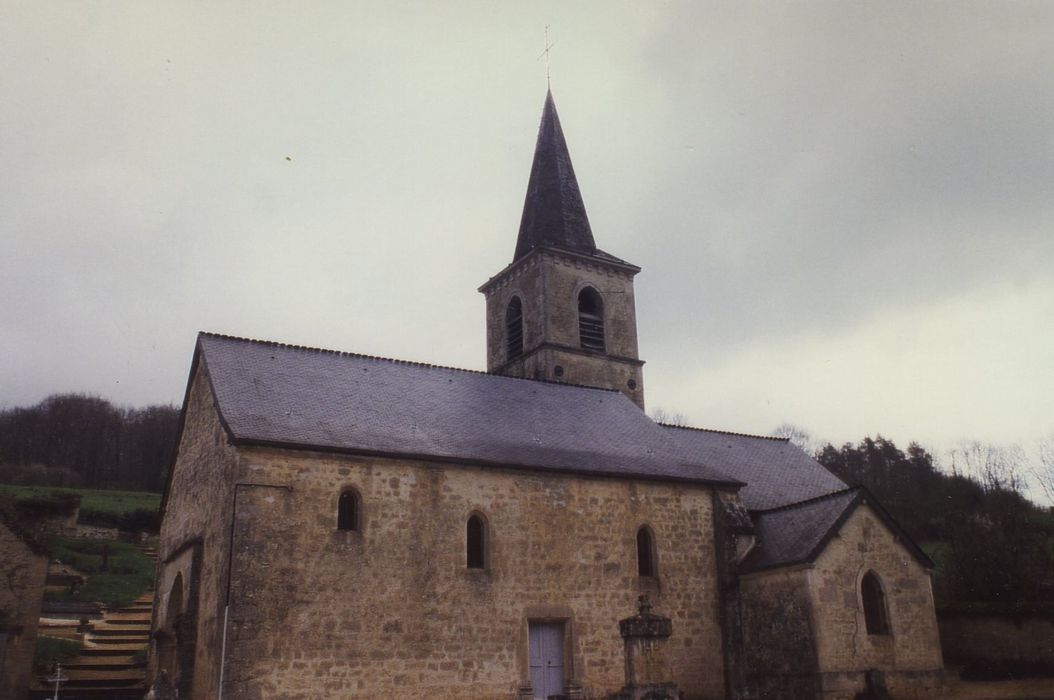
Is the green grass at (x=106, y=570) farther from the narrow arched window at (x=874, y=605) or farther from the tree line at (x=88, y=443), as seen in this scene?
the tree line at (x=88, y=443)

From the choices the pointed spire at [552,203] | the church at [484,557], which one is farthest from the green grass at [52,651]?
the pointed spire at [552,203]

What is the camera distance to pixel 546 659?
18812 mm

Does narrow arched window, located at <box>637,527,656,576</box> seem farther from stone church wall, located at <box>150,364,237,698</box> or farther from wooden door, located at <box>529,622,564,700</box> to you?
stone church wall, located at <box>150,364,237,698</box>

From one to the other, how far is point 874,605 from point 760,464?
6830 mm

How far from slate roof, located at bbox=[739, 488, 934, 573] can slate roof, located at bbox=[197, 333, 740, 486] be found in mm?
1733

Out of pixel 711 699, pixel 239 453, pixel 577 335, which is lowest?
pixel 711 699

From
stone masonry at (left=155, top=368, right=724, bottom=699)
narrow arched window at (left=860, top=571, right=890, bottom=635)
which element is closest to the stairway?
stone masonry at (left=155, top=368, right=724, bottom=699)

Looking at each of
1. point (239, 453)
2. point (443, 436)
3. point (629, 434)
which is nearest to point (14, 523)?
point (239, 453)

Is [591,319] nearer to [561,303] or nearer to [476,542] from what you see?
[561,303]

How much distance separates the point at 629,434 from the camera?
2372 centimetres

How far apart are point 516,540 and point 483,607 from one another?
5.39ft

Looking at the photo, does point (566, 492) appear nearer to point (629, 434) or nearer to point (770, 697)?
Answer: point (629, 434)

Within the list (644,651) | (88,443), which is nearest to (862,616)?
(644,651)

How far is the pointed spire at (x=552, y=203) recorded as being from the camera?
104 ft
